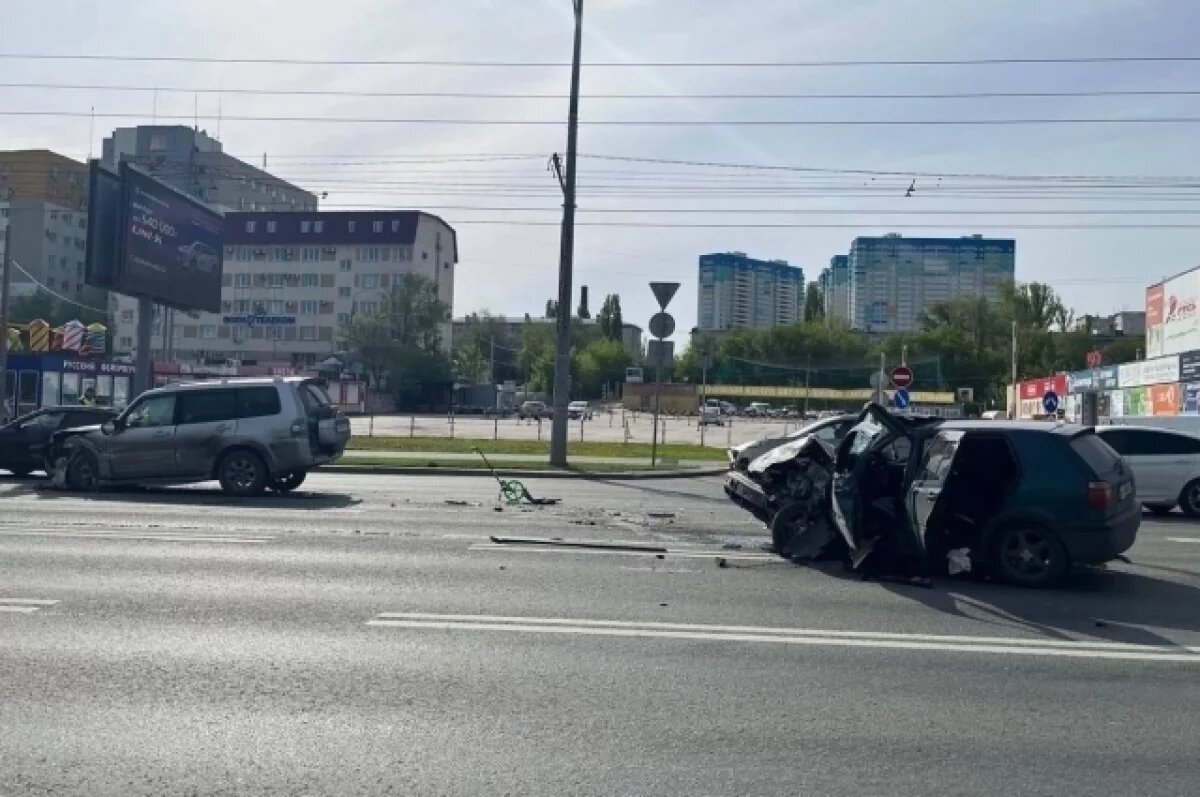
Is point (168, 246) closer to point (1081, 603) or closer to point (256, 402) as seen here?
point (256, 402)

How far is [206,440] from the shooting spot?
59.8 feet

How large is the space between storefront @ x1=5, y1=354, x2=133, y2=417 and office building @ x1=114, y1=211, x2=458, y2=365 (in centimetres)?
6439

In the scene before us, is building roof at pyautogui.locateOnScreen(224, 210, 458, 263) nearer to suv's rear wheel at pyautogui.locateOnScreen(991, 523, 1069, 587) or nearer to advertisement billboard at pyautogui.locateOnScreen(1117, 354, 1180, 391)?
advertisement billboard at pyautogui.locateOnScreen(1117, 354, 1180, 391)

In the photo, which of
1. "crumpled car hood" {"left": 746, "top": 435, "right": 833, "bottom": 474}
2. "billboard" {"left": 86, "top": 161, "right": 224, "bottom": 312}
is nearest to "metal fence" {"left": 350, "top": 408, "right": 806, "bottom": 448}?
"billboard" {"left": 86, "top": 161, "right": 224, "bottom": 312}

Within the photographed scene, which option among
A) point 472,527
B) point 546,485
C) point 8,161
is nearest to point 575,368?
point 8,161

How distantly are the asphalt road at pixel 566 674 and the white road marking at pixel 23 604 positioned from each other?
5 cm

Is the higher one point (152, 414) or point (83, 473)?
point (152, 414)

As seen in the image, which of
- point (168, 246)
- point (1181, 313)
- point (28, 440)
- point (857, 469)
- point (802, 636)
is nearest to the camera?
point (802, 636)

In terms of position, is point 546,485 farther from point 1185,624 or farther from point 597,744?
point 597,744

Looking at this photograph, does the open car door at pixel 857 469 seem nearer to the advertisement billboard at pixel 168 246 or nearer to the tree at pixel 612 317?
the advertisement billboard at pixel 168 246

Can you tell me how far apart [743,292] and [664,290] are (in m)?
151

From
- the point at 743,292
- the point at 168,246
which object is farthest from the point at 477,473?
the point at 743,292

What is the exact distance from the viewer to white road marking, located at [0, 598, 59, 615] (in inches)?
349

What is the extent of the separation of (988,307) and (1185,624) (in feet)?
318
